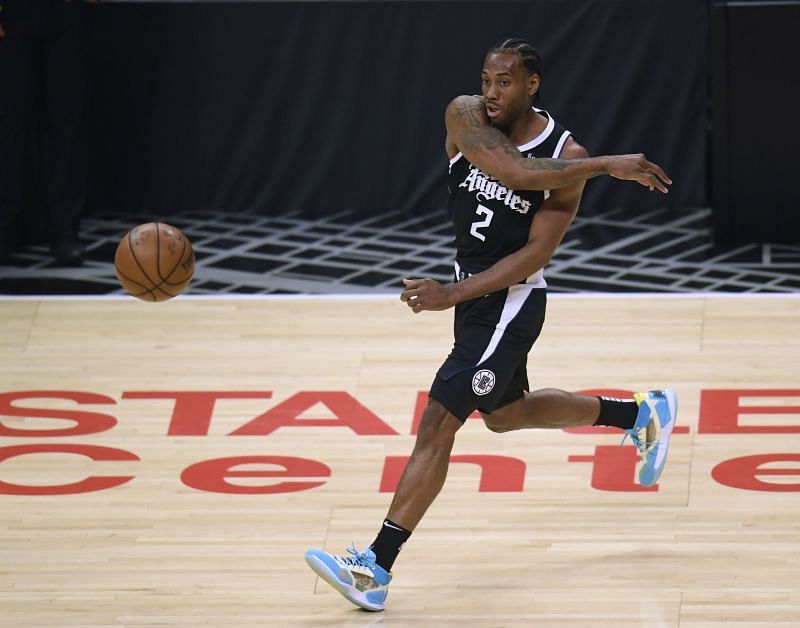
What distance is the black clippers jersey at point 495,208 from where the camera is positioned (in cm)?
490

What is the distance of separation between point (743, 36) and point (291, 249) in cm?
302

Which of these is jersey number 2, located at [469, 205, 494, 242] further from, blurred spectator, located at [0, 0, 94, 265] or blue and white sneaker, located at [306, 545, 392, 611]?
blurred spectator, located at [0, 0, 94, 265]

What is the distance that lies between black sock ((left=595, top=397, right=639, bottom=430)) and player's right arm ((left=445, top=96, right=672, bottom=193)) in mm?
972

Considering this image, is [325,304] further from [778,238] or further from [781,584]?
[781,584]

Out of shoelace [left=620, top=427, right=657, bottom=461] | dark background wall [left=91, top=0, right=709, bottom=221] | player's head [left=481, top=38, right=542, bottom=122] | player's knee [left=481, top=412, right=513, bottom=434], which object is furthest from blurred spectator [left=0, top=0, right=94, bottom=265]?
player's head [left=481, top=38, right=542, bottom=122]

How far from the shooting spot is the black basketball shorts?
15.7 feet

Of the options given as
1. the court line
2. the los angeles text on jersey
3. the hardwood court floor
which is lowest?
the court line

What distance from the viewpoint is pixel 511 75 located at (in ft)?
15.8

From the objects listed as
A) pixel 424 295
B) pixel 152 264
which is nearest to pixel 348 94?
pixel 152 264

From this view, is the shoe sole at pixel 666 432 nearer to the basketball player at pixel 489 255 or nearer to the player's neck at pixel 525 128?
the basketball player at pixel 489 255

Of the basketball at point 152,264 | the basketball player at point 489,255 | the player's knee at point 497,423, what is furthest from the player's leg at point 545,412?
the basketball at point 152,264

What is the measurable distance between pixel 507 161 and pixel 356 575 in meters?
1.39

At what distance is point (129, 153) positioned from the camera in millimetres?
10086

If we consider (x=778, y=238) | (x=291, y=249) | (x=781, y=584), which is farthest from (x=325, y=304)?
(x=781, y=584)
